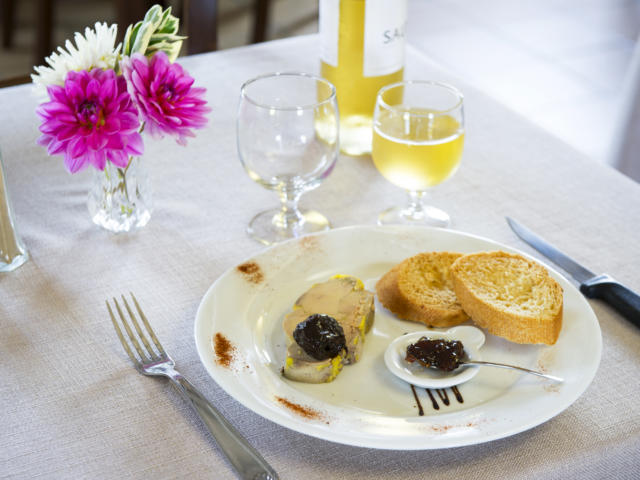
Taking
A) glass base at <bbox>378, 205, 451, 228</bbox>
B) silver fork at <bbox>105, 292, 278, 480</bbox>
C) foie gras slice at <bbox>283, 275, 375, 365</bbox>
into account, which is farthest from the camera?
glass base at <bbox>378, 205, 451, 228</bbox>

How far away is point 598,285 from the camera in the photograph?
86 cm

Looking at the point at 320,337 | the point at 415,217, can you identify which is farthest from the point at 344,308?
the point at 415,217

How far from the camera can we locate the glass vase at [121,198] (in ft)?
3.17

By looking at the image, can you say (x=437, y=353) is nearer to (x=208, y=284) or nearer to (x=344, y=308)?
(x=344, y=308)

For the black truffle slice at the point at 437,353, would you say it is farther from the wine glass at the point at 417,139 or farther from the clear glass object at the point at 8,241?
the clear glass object at the point at 8,241

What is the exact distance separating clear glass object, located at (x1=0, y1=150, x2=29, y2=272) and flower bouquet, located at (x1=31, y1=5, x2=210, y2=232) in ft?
0.32

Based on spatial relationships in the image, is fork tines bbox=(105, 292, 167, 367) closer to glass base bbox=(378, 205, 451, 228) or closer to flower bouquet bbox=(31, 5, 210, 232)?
flower bouquet bbox=(31, 5, 210, 232)

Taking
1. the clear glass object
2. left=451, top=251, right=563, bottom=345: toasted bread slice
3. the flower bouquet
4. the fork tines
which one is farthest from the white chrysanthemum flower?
left=451, top=251, right=563, bottom=345: toasted bread slice

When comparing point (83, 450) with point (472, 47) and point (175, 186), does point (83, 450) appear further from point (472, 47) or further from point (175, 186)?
point (472, 47)

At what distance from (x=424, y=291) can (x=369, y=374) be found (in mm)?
128

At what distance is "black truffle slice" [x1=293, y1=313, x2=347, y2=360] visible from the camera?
721mm

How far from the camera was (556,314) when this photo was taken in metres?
0.76

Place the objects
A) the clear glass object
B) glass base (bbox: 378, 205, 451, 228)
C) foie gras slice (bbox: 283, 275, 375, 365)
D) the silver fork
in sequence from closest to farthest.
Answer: the silver fork, foie gras slice (bbox: 283, 275, 375, 365), the clear glass object, glass base (bbox: 378, 205, 451, 228)

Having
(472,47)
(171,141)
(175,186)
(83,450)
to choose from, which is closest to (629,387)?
(83,450)
